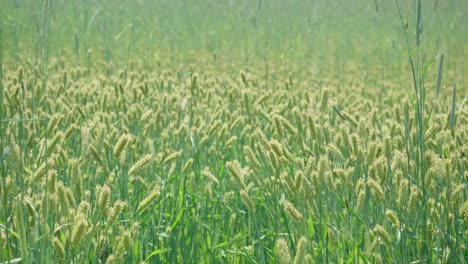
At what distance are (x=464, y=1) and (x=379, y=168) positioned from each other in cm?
1673

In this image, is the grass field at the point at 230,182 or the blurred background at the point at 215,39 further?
the blurred background at the point at 215,39

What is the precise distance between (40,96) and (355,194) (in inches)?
74.8

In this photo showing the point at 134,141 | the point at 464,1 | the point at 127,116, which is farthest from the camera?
the point at 464,1

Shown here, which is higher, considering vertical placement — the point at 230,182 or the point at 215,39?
the point at 230,182

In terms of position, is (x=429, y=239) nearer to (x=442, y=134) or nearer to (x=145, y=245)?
(x=442, y=134)

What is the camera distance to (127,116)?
3.14 m

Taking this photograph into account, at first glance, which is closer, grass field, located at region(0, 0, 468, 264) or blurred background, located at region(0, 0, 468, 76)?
grass field, located at region(0, 0, 468, 264)

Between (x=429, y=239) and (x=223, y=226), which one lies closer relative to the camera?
(x=429, y=239)

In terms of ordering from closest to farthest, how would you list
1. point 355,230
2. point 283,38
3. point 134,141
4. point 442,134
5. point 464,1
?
point 355,230, point 442,134, point 134,141, point 283,38, point 464,1

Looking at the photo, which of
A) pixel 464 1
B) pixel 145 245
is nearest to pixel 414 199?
pixel 145 245

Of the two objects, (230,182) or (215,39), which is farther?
(215,39)

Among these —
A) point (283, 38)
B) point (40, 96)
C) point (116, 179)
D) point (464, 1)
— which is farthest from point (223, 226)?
point (464, 1)

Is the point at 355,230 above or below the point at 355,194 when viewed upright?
below

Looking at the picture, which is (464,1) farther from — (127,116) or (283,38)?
(127,116)
